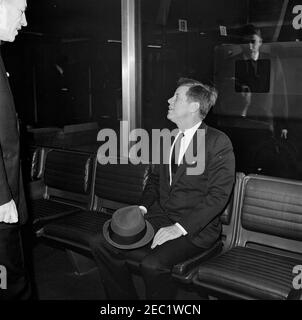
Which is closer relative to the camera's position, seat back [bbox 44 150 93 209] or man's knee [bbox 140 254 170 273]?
man's knee [bbox 140 254 170 273]

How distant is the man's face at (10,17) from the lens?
1899 mm

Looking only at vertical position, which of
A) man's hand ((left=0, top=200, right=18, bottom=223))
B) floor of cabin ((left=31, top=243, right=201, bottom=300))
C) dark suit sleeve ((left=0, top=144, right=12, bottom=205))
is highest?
dark suit sleeve ((left=0, top=144, right=12, bottom=205))

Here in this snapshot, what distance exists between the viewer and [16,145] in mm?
1979

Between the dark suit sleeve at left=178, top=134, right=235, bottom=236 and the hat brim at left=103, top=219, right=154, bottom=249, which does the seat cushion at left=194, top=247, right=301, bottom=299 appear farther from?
the hat brim at left=103, top=219, right=154, bottom=249

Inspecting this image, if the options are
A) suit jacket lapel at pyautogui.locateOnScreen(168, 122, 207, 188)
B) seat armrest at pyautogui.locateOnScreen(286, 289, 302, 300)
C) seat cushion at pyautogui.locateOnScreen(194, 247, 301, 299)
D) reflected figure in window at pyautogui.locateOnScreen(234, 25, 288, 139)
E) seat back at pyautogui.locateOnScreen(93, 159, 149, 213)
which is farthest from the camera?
reflected figure in window at pyautogui.locateOnScreen(234, 25, 288, 139)

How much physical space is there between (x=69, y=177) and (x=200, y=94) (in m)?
1.48

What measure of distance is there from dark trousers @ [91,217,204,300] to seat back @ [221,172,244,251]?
1.04ft

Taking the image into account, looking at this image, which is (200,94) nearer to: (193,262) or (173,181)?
(173,181)

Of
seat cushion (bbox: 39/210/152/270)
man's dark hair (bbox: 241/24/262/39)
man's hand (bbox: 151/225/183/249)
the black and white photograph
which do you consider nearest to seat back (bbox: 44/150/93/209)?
the black and white photograph

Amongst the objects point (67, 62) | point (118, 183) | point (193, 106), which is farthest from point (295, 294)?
point (67, 62)

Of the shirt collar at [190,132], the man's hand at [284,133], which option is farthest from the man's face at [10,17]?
the man's hand at [284,133]

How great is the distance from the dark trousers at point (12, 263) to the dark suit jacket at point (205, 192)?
91 cm

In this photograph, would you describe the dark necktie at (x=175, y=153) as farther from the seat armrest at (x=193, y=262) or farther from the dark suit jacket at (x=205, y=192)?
the seat armrest at (x=193, y=262)

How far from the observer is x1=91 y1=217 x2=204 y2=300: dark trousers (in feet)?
7.60
